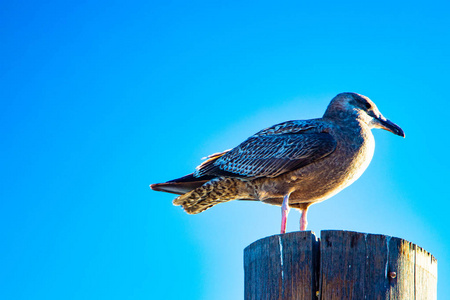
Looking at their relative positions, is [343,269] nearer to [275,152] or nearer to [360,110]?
[275,152]

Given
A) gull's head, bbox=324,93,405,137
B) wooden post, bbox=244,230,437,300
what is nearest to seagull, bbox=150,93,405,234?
gull's head, bbox=324,93,405,137

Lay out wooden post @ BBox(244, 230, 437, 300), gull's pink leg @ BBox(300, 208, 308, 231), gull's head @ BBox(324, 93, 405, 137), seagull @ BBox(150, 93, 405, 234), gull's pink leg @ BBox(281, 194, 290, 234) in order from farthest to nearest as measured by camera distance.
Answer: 1. gull's head @ BBox(324, 93, 405, 137)
2. gull's pink leg @ BBox(300, 208, 308, 231)
3. seagull @ BBox(150, 93, 405, 234)
4. gull's pink leg @ BBox(281, 194, 290, 234)
5. wooden post @ BBox(244, 230, 437, 300)

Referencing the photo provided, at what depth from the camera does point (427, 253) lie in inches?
157

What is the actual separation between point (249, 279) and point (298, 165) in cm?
355

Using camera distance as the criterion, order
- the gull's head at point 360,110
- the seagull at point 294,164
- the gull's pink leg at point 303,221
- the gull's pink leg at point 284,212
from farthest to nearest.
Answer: the gull's head at point 360,110, the gull's pink leg at point 303,221, the seagull at point 294,164, the gull's pink leg at point 284,212

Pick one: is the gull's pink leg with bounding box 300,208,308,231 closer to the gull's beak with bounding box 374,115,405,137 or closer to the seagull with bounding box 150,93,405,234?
the seagull with bounding box 150,93,405,234

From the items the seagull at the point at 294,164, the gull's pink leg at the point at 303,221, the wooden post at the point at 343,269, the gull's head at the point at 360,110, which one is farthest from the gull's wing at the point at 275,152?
the wooden post at the point at 343,269

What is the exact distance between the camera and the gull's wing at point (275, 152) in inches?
295

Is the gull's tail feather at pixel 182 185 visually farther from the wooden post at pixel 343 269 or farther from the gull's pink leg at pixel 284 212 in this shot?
the wooden post at pixel 343 269

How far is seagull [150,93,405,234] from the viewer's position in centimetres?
746

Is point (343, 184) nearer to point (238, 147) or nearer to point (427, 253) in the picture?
point (238, 147)

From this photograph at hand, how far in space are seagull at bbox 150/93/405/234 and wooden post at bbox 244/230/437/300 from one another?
3180mm

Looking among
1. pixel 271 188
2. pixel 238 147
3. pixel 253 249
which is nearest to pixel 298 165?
pixel 271 188

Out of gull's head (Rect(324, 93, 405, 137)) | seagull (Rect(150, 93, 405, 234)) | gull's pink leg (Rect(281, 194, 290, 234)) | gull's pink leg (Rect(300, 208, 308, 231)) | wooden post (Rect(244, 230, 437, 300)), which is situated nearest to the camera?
wooden post (Rect(244, 230, 437, 300))
